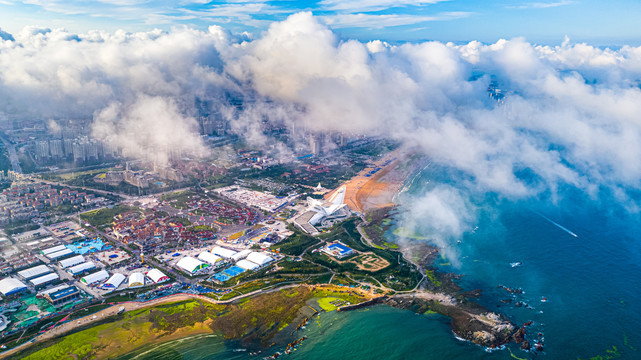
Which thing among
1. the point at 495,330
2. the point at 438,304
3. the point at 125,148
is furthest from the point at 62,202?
the point at 495,330

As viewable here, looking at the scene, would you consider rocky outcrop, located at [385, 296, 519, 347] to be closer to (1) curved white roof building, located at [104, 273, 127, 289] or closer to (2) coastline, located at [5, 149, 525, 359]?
(2) coastline, located at [5, 149, 525, 359]

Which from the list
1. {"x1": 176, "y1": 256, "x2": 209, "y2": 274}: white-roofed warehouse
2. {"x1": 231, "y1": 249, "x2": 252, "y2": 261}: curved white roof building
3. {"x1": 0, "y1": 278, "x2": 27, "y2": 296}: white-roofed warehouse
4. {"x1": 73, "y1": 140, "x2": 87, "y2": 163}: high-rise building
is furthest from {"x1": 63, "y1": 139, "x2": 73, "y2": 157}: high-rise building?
{"x1": 231, "y1": 249, "x2": 252, "y2": 261}: curved white roof building

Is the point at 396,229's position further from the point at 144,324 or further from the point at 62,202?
the point at 62,202

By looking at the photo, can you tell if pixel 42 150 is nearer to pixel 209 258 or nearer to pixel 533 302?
pixel 209 258

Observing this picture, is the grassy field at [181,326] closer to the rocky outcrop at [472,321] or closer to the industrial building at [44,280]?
the rocky outcrop at [472,321]

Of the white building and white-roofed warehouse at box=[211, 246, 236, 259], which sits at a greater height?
white-roofed warehouse at box=[211, 246, 236, 259]

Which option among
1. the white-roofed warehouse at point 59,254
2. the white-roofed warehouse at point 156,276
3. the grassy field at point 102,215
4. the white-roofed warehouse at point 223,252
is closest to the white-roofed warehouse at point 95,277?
the white-roofed warehouse at point 156,276

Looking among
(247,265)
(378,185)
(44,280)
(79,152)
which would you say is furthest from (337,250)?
(79,152)
